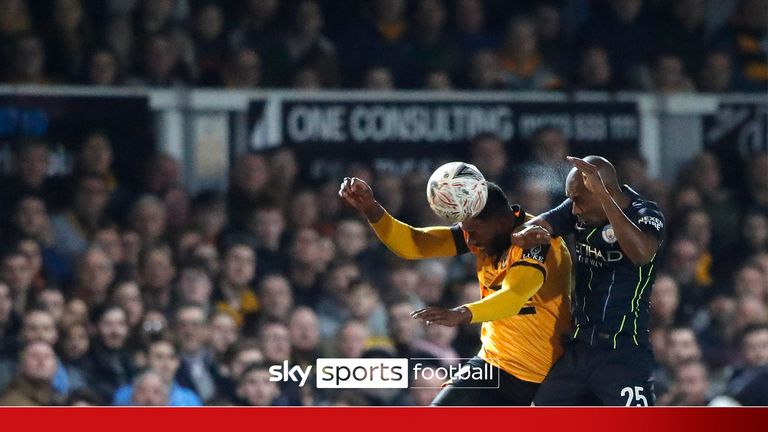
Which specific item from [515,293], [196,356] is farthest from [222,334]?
[515,293]

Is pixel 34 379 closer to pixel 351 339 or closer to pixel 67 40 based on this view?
pixel 351 339

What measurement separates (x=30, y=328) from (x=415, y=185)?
2317 millimetres

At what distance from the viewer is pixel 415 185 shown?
280 inches

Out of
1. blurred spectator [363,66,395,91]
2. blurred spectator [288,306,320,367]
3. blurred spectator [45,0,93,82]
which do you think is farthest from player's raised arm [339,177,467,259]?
blurred spectator [45,0,93,82]

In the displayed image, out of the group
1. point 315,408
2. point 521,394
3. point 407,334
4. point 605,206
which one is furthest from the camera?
point 407,334

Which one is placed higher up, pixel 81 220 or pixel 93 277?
pixel 81 220

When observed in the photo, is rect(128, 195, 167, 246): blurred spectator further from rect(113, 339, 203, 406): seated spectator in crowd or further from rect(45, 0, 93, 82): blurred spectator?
rect(45, 0, 93, 82): blurred spectator

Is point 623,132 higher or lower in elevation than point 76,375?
higher

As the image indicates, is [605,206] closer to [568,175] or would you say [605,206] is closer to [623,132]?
[568,175]

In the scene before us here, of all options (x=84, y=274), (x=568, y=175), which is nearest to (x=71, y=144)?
(x=84, y=274)

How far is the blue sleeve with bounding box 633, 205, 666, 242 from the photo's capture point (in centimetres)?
558

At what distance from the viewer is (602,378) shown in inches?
222

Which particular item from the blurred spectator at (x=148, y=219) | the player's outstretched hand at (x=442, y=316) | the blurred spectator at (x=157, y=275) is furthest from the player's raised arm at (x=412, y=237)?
the blurred spectator at (x=148, y=219)

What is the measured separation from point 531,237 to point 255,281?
247cm
